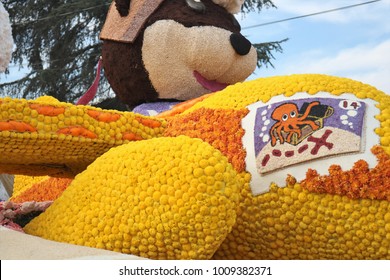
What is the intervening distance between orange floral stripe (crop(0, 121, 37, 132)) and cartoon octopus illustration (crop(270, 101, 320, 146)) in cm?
50

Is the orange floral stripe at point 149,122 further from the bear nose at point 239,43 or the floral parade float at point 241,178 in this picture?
the bear nose at point 239,43

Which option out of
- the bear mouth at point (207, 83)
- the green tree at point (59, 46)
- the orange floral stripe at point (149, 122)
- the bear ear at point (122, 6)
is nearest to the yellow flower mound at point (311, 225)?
the orange floral stripe at point (149, 122)

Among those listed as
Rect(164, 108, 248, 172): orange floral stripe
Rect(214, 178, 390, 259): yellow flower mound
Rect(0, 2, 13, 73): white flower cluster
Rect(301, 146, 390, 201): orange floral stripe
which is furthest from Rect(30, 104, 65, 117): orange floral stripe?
Rect(301, 146, 390, 201): orange floral stripe

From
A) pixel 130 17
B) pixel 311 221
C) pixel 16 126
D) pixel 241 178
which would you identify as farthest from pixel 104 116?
pixel 130 17

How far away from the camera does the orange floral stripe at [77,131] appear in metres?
1.25

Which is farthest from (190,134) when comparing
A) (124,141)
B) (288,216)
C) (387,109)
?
(387,109)

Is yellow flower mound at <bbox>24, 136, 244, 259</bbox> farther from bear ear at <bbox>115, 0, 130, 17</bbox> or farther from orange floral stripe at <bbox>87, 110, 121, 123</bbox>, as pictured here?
bear ear at <bbox>115, 0, 130, 17</bbox>

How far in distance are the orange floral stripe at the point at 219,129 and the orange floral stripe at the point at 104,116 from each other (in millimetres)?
132

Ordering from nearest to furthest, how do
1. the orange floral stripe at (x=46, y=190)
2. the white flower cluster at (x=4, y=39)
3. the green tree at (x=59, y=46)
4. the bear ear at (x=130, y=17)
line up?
1. the white flower cluster at (x=4, y=39)
2. the orange floral stripe at (x=46, y=190)
3. the bear ear at (x=130, y=17)
4. the green tree at (x=59, y=46)

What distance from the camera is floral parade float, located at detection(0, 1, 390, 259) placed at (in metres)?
1.03

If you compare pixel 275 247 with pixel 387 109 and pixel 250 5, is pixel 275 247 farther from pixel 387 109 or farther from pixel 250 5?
pixel 250 5

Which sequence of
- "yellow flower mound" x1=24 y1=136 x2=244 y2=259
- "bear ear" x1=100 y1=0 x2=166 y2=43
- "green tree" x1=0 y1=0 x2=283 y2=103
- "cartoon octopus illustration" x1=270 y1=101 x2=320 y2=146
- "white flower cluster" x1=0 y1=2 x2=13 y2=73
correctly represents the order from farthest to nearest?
"green tree" x1=0 y1=0 x2=283 y2=103 < "bear ear" x1=100 y1=0 x2=166 y2=43 < "white flower cluster" x1=0 y1=2 x2=13 y2=73 < "cartoon octopus illustration" x1=270 y1=101 x2=320 y2=146 < "yellow flower mound" x1=24 y1=136 x2=244 y2=259

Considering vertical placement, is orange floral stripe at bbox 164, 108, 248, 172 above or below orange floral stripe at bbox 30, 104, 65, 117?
below

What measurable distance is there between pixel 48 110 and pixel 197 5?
812 millimetres
